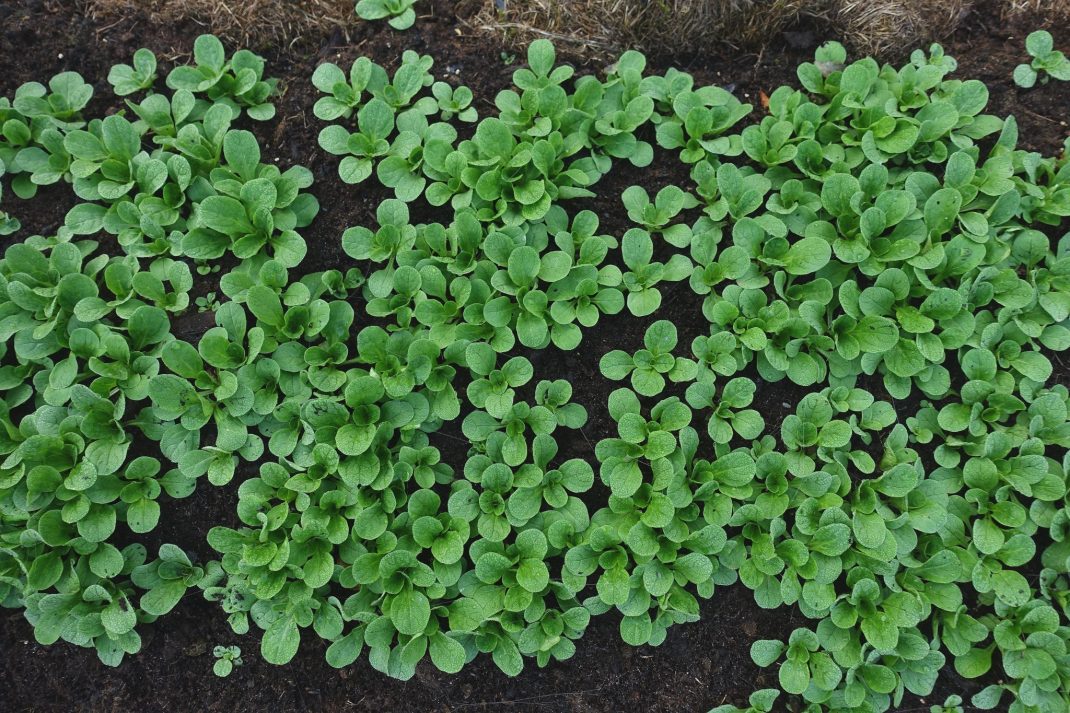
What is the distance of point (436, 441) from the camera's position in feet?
8.74

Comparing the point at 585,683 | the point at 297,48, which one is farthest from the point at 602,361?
the point at 297,48

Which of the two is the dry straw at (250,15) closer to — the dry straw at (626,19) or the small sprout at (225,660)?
the dry straw at (626,19)

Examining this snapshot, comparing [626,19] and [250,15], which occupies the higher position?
[626,19]

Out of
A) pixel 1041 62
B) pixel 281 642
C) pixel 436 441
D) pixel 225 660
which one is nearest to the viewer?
pixel 281 642

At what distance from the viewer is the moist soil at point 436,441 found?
2557mm

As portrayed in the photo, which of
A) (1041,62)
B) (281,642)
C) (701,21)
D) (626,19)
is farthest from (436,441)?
(1041,62)

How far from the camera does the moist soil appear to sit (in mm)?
2557

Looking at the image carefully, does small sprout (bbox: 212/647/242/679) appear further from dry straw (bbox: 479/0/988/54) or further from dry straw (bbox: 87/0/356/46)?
dry straw (bbox: 479/0/988/54)

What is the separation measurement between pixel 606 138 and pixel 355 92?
1015 millimetres

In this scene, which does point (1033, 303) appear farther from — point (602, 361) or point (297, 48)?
point (297, 48)

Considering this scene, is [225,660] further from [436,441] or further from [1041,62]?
[1041,62]

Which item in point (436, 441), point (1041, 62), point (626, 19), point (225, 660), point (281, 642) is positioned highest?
point (1041, 62)

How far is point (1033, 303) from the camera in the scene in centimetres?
267

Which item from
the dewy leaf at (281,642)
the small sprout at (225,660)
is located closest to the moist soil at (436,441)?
the small sprout at (225,660)
